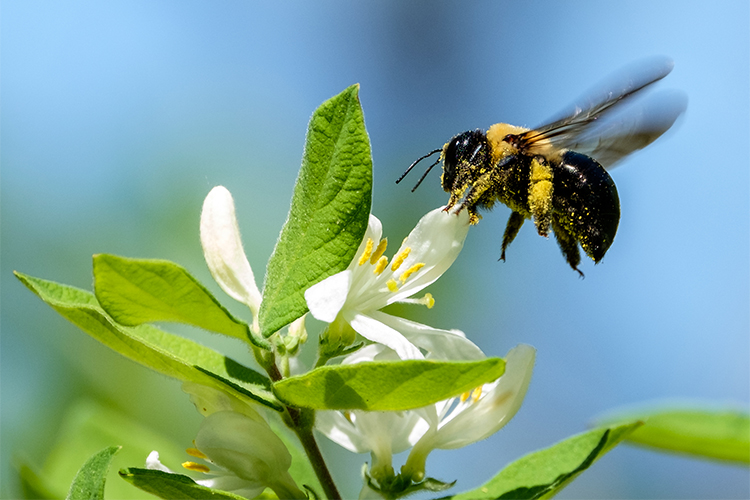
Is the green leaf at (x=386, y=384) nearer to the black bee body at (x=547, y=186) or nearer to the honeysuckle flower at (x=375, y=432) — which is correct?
the honeysuckle flower at (x=375, y=432)

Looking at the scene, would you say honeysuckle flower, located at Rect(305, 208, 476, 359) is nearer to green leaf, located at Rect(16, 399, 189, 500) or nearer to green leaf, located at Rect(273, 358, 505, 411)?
green leaf, located at Rect(273, 358, 505, 411)

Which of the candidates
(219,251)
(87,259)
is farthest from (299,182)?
(87,259)

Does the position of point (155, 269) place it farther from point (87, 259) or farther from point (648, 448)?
point (87, 259)

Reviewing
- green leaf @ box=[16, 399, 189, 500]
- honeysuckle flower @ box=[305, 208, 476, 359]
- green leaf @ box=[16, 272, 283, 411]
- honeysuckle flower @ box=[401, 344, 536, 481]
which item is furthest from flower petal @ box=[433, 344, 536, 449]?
green leaf @ box=[16, 399, 189, 500]

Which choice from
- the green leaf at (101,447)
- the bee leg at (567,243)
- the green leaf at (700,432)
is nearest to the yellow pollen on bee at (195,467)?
the green leaf at (101,447)

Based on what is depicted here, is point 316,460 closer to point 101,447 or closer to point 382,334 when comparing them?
point 382,334

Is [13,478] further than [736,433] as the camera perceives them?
Yes
